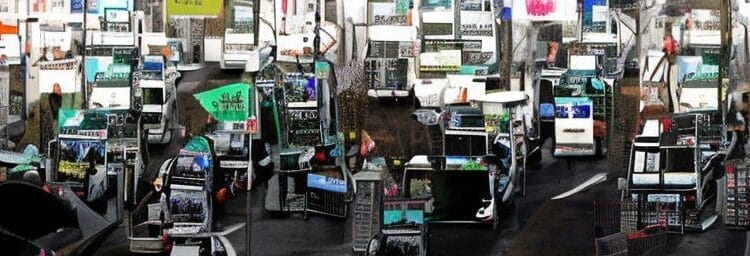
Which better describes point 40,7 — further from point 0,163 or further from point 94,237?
point 94,237

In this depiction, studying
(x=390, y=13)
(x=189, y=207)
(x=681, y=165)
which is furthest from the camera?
(x=189, y=207)

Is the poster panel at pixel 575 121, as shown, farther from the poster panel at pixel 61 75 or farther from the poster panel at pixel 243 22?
the poster panel at pixel 61 75

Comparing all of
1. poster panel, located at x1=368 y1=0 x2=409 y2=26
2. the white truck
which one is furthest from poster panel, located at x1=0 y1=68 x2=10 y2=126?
poster panel, located at x1=368 y1=0 x2=409 y2=26

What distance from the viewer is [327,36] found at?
298 inches

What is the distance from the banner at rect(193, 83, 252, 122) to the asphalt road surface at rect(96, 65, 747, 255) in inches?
5.7

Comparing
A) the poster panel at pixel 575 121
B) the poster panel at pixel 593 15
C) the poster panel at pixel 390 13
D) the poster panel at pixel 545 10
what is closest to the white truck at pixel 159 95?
the poster panel at pixel 390 13

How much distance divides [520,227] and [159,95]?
8.64ft

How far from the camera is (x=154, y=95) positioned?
25.1 feet

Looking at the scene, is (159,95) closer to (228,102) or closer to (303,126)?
(228,102)

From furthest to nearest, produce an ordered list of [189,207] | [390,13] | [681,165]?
[189,207] < [390,13] < [681,165]

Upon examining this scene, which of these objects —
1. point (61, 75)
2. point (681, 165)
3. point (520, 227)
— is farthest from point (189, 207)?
point (681, 165)

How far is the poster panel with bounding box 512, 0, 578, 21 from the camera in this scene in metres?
7.50

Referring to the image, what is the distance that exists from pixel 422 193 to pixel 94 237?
7.55ft

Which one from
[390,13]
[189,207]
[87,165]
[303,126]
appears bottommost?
[189,207]
